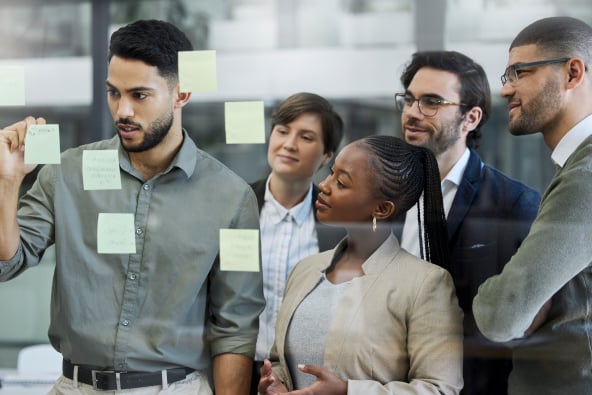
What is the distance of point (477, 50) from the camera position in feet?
7.58

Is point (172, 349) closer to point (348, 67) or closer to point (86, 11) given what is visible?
point (348, 67)

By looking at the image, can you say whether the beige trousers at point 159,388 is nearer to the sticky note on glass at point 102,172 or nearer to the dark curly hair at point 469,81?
the sticky note on glass at point 102,172

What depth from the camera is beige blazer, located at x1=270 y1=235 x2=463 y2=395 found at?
2.14m

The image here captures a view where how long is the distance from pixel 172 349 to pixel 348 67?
1038mm

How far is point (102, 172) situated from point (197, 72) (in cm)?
44

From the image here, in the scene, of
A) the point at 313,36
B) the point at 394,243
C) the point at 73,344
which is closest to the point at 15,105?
the point at 73,344

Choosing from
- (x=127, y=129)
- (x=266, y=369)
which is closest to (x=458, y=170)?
(x=266, y=369)

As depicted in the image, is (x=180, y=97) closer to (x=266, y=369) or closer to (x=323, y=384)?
(x=266, y=369)

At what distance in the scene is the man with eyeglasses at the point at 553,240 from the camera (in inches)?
77.0

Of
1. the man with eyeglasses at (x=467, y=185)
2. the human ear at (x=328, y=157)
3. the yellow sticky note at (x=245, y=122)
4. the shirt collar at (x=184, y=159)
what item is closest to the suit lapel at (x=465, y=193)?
the man with eyeglasses at (x=467, y=185)

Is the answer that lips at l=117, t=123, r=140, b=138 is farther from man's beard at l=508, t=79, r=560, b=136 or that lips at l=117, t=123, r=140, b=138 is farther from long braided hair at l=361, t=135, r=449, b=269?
man's beard at l=508, t=79, r=560, b=136

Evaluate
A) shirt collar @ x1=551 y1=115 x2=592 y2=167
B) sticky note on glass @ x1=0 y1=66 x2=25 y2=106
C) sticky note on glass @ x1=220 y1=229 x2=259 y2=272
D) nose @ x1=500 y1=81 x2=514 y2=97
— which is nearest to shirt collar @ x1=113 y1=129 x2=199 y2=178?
sticky note on glass @ x1=220 y1=229 x2=259 y2=272

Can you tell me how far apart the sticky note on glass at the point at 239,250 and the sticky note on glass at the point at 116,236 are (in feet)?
0.96

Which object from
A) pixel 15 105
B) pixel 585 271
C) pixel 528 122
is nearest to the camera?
pixel 585 271
